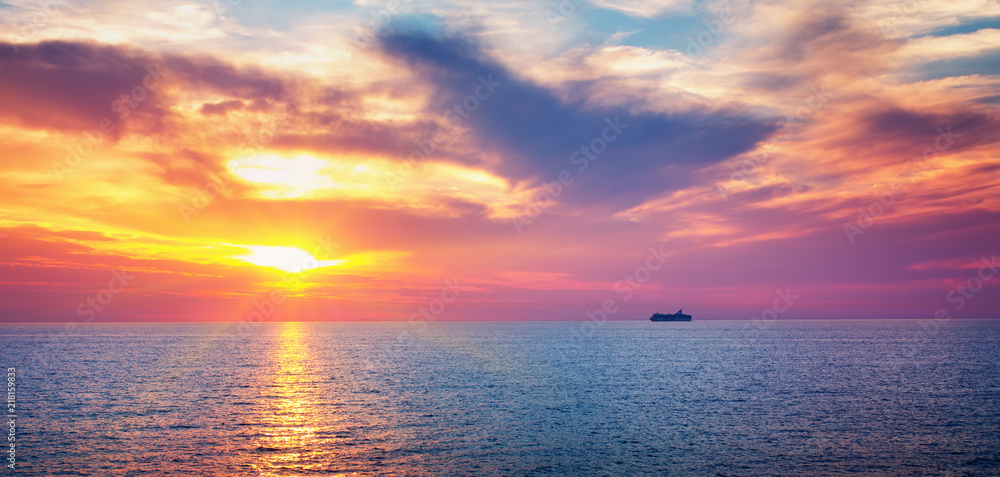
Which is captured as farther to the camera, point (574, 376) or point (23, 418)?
point (574, 376)

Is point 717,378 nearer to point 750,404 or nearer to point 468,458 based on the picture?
point 750,404

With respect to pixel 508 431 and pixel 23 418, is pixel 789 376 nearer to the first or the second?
pixel 508 431

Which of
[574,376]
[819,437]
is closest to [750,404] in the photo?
[819,437]

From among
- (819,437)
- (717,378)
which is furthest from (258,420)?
(717,378)

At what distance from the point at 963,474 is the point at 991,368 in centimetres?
11614

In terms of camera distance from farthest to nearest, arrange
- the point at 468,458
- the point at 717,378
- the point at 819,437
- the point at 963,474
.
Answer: the point at 717,378 → the point at 819,437 → the point at 468,458 → the point at 963,474

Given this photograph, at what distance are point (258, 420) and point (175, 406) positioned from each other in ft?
60.4

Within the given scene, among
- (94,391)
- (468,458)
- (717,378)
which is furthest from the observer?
(717,378)

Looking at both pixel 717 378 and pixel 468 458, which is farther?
pixel 717 378

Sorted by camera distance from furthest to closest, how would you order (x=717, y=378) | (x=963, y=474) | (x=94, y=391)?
(x=717, y=378)
(x=94, y=391)
(x=963, y=474)

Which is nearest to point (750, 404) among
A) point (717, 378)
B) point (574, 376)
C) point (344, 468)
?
point (717, 378)

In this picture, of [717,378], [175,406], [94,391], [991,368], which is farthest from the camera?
[991,368]

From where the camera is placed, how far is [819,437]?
6344 cm

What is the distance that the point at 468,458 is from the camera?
54281 millimetres
